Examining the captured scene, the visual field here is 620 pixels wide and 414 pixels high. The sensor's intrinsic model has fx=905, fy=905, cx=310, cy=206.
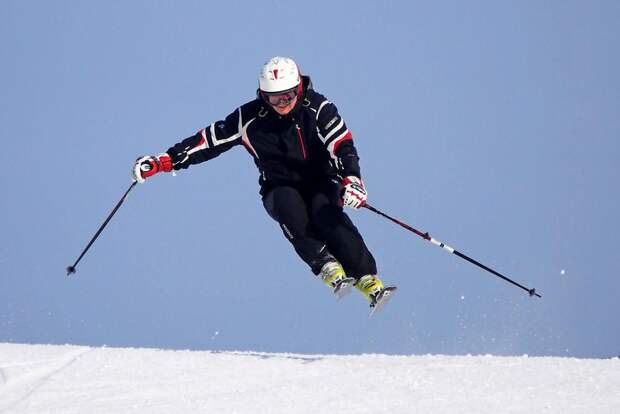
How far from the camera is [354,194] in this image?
335 inches

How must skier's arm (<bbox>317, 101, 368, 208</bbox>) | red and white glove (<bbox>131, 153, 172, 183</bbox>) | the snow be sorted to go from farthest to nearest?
red and white glove (<bbox>131, 153, 172, 183</bbox>)
skier's arm (<bbox>317, 101, 368, 208</bbox>)
the snow

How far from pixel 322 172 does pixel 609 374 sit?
3.30m

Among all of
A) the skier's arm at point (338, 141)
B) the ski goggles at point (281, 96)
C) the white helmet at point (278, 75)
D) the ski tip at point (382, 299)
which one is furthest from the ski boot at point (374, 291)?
the white helmet at point (278, 75)

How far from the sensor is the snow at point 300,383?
7.10m

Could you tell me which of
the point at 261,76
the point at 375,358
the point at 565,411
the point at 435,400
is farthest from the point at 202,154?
the point at 565,411

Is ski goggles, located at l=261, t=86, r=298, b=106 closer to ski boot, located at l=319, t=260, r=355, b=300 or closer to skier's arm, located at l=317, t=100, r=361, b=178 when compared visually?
skier's arm, located at l=317, t=100, r=361, b=178

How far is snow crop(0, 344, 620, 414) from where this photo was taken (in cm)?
710

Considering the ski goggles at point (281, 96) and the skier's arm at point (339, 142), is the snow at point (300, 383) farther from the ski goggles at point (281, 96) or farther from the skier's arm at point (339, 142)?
the ski goggles at point (281, 96)

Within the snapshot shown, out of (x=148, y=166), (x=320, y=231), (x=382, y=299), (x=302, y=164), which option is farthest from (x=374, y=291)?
(x=148, y=166)

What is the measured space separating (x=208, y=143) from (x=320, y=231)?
1.58m

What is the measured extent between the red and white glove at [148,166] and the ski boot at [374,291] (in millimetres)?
2342

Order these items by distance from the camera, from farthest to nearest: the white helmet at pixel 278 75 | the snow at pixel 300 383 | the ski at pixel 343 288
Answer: the white helmet at pixel 278 75 → the ski at pixel 343 288 → the snow at pixel 300 383

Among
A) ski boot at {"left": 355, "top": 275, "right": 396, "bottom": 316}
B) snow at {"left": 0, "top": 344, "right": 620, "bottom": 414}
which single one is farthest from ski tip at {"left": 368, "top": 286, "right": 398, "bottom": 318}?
snow at {"left": 0, "top": 344, "right": 620, "bottom": 414}

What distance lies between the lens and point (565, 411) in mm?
6805
